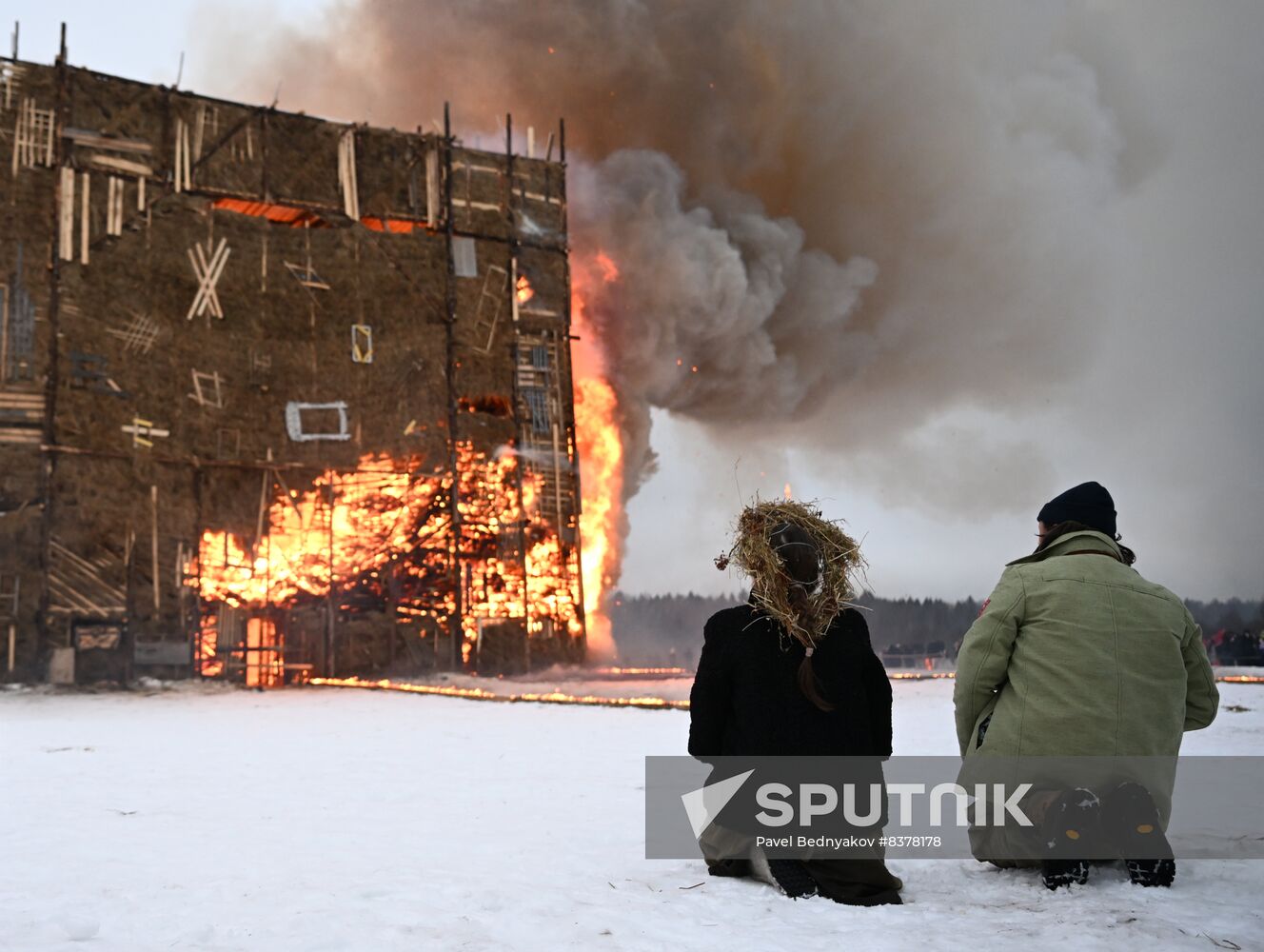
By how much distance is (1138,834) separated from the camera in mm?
4430

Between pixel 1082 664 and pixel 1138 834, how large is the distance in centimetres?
70

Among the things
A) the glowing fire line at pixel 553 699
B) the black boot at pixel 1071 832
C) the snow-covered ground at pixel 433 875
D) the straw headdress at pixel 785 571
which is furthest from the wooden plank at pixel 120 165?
the black boot at pixel 1071 832

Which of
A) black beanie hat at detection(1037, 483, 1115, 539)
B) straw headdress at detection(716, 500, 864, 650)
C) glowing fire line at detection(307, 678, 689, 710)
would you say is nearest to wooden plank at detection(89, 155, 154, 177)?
glowing fire line at detection(307, 678, 689, 710)

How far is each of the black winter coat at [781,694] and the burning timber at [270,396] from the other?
19.8 m

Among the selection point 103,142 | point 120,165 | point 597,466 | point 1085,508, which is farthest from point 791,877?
point 597,466

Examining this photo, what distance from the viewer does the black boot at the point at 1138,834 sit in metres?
4.40

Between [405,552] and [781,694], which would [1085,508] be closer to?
[781,694]

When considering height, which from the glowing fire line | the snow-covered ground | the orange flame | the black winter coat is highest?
the orange flame

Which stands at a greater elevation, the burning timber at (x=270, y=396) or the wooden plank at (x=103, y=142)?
the wooden plank at (x=103, y=142)

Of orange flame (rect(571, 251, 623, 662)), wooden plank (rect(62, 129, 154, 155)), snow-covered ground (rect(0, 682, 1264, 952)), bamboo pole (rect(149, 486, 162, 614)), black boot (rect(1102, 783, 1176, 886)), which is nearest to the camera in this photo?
snow-covered ground (rect(0, 682, 1264, 952))

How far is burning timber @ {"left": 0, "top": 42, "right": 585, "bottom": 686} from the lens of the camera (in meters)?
21.8

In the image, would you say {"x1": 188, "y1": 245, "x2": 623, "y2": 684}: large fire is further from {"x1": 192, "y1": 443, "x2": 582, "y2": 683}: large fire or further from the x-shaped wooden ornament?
the x-shaped wooden ornament

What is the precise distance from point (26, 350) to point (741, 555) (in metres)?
21.0

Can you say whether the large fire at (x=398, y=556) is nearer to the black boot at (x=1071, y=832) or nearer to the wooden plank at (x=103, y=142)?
the wooden plank at (x=103, y=142)
